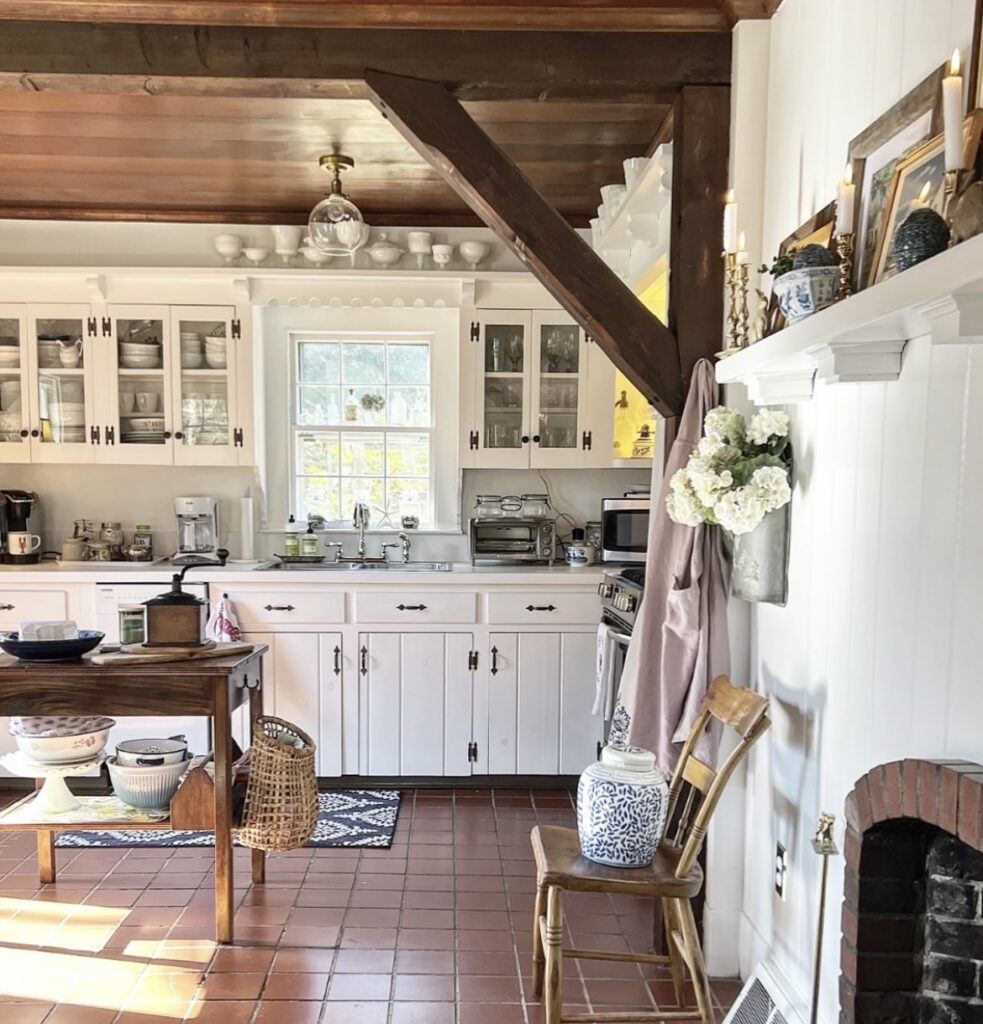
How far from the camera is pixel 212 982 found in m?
2.27

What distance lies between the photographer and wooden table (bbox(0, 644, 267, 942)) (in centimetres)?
234

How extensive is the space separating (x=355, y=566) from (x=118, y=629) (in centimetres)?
109

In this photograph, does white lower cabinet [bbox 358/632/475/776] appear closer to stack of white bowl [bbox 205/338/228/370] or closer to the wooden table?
the wooden table

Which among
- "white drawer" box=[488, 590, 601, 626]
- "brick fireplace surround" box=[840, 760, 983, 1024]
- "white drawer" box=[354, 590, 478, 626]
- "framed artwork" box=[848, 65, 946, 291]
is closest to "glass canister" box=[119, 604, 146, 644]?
"white drawer" box=[354, 590, 478, 626]

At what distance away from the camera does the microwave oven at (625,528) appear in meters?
3.77

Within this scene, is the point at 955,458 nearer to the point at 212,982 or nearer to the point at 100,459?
the point at 212,982

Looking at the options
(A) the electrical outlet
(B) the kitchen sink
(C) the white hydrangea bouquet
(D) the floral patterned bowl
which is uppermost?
(D) the floral patterned bowl

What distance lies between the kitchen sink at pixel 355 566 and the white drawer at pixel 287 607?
136 millimetres

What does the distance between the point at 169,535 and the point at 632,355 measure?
2911 mm

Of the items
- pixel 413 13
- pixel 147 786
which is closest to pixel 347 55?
pixel 413 13

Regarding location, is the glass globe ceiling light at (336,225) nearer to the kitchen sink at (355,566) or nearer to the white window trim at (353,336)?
the white window trim at (353,336)

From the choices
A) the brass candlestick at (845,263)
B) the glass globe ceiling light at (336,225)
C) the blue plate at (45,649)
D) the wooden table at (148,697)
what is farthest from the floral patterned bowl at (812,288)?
the blue plate at (45,649)

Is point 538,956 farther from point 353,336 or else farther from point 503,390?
point 353,336

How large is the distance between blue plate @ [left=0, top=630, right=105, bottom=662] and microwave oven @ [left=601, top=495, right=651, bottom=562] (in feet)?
7.48
